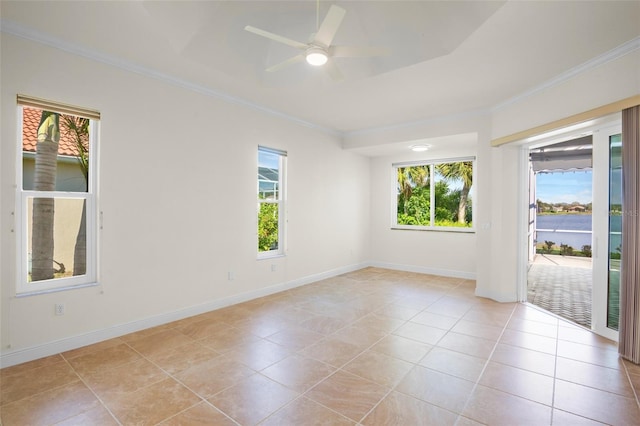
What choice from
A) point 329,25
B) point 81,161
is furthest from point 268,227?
point 329,25

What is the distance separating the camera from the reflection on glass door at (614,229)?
3166mm

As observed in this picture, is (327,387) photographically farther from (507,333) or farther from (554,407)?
(507,333)

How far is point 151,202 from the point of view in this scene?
11.5 ft

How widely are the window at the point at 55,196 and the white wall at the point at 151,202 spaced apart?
0.34ft

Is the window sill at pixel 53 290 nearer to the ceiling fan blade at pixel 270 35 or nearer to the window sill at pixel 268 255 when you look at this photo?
the window sill at pixel 268 255

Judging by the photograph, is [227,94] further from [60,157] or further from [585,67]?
[585,67]

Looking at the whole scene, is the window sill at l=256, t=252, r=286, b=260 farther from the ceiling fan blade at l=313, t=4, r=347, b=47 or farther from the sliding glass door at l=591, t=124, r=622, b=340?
the sliding glass door at l=591, t=124, r=622, b=340

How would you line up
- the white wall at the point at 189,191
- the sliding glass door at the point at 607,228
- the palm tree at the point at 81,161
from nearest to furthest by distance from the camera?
the white wall at the point at 189,191, the palm tree at the point at 81,161, the sliding glass door at the point at 607,228

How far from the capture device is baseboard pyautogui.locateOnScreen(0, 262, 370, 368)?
8.73 feet

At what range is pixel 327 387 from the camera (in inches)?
92.0

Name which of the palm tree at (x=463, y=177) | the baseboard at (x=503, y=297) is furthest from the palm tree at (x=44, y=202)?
the palm tree at (x=463, y=177)

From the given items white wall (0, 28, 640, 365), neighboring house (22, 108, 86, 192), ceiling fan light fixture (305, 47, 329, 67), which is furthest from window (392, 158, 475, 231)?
neighboring house (22, 108, 86, 192)

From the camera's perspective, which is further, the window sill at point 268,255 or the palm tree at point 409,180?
the palm tree at point 409,180

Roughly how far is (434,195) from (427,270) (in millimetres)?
1555
